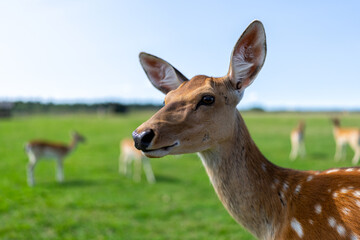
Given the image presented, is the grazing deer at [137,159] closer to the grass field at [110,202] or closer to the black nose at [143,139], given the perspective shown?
the grass field at [110,202]

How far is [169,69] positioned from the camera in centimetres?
215

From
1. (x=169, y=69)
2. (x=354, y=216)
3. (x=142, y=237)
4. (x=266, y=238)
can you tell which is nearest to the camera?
(x=354, y=216)

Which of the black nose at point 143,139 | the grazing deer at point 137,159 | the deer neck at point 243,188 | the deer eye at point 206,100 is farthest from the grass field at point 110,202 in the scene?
the black nose at point 143,139

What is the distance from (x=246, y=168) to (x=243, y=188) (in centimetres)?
12

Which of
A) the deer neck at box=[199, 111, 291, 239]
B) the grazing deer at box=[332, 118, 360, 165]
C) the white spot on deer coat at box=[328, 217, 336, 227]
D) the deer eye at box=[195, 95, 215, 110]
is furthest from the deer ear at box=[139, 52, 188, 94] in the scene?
the grazing deer at box=[332, 118, 360, 165]

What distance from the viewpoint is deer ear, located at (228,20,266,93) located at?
5.58ft

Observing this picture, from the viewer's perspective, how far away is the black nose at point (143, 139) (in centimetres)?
152

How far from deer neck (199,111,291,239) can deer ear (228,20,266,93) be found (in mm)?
280

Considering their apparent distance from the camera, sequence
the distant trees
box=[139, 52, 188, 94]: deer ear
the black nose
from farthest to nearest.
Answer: the distant trees, box=[139, 52, 188, 94]: deer ear, the black nose

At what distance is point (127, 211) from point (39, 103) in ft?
172

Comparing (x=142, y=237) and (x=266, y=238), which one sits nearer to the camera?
(x=266, y=238)

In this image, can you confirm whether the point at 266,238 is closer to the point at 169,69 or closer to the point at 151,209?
the point at 169,69

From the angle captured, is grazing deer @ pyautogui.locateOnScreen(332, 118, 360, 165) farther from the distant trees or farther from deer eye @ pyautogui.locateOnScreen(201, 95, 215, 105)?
the distant trees

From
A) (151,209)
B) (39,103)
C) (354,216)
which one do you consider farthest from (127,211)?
(39,103)
